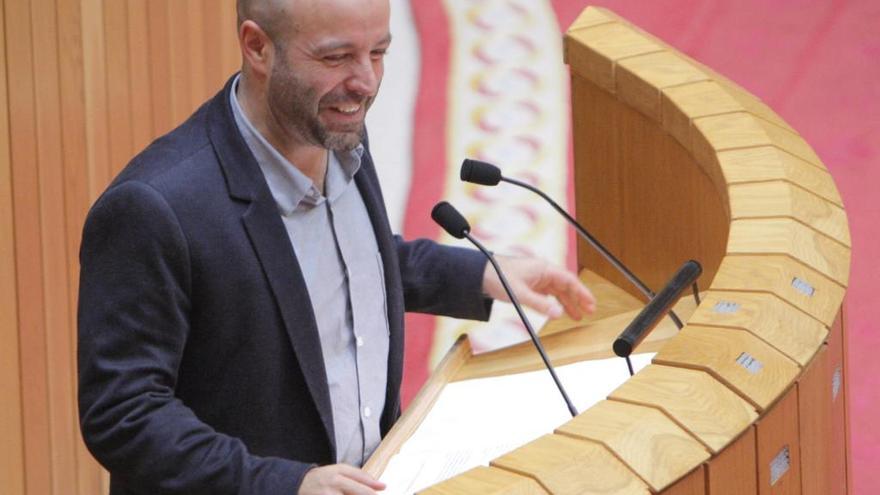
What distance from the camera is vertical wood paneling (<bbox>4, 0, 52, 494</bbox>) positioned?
206cm

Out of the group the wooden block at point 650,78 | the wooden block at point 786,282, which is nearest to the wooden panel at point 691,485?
the wooden block at point 786,282

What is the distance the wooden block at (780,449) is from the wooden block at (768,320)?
0.15 feet

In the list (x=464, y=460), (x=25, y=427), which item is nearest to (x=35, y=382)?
(x=25, y=427)

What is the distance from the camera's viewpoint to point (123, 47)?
222 centimetres

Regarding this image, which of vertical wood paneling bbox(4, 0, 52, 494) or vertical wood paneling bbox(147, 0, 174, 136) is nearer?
vertical wood paneling bbox(4, 0, 52, 494)

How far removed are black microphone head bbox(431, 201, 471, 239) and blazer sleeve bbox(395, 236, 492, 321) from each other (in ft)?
0.37

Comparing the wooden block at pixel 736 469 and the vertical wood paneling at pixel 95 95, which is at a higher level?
the wooden block at pixel 736 469

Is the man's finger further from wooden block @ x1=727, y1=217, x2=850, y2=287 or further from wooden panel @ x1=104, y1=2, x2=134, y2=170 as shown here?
wooden panel @ x1=104, y1=2, x2=134, y2=170

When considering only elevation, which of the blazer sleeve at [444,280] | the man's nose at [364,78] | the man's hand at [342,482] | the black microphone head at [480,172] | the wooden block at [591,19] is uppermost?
the man's nose at [364,78]

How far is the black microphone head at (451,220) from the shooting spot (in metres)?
1.38

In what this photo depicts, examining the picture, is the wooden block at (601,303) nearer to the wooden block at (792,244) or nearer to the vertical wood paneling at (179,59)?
the wooden block at (792,244)

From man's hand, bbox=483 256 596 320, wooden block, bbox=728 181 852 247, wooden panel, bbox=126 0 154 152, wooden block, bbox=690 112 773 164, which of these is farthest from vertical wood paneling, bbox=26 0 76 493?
wooden block, bbox=728 181 852 247

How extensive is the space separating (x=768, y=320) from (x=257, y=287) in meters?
0.42

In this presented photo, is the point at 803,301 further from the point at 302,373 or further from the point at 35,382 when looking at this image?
the point at 35,382
